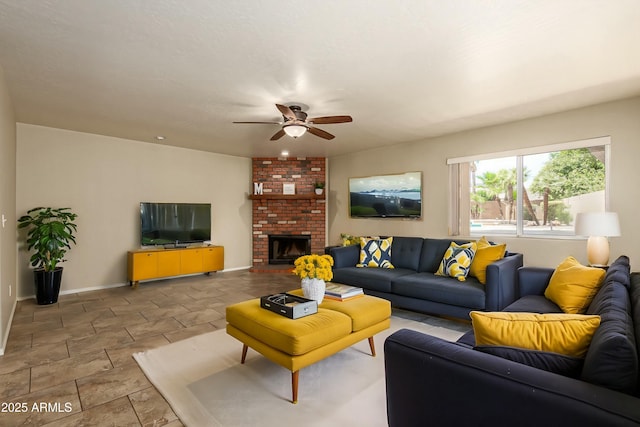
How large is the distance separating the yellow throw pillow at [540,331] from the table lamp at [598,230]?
262cm

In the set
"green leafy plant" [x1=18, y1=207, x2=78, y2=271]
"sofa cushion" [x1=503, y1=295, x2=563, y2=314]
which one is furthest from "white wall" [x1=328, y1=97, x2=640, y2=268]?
"green leafy plant" [x1=18, y1=207, x2=78, y2=271]

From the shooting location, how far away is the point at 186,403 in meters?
2.10

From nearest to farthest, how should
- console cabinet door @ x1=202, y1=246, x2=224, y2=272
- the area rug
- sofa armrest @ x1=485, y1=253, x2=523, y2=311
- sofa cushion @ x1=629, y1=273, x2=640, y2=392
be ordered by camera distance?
sofa cushion @ x1=629, y1=273, x2=640, y2=392, the area rug, sofa armrest @ x1=485, y1=253, x2=523, y2=311, console cabinet door @ x1=202, y1=246, x2=224, y2=272

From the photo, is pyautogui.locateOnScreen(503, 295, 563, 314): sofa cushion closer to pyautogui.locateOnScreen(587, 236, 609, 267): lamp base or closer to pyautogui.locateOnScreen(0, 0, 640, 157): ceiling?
pyautogui.locateOnScreen(587, 236, 609, 267): lamp base

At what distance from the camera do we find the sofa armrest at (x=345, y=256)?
14.8 ft

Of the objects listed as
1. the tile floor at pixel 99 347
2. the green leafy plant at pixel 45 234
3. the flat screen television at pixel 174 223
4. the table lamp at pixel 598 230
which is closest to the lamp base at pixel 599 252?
the table lamp at pixel 598 230

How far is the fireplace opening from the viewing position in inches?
281

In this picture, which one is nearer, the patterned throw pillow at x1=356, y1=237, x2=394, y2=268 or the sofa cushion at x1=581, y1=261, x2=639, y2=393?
the sofa cushion at x1=581, y1=261, x2=639, y2=393

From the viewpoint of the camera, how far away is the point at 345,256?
4.60 metres

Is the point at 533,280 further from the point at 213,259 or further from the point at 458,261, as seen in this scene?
the point at 213,259

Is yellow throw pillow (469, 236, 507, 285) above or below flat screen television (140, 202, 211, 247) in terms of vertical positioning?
below

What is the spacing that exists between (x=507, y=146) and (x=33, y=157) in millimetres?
6768

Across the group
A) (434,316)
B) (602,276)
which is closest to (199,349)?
(434,316)

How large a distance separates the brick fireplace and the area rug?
13.4ft
